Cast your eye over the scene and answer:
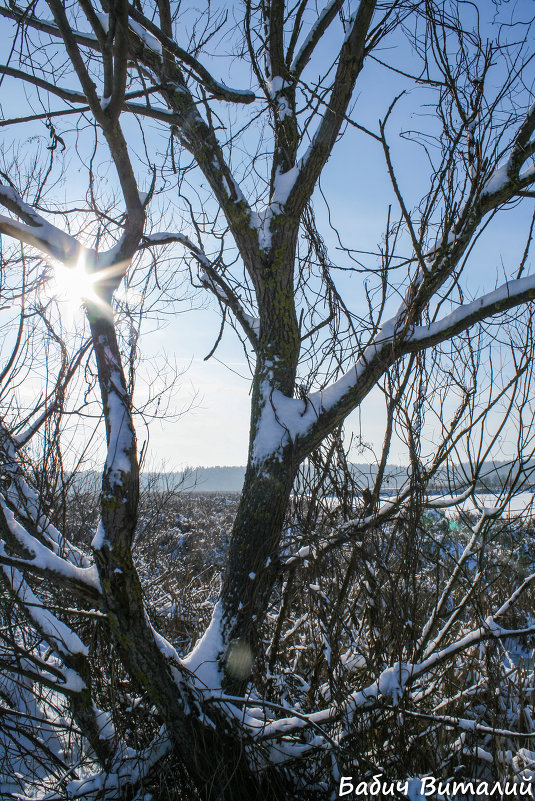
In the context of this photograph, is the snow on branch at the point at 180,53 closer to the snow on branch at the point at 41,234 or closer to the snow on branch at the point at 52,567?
the snow on branch at the point at 41,234

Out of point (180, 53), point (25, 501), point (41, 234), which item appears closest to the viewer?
point (41, 234)

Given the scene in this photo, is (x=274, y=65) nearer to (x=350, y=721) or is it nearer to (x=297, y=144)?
(x=297, y=144)

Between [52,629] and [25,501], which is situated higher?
[25,501]

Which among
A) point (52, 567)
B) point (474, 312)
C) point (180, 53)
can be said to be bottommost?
point (52, 567)

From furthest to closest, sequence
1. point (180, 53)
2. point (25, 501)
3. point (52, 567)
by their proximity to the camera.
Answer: point (25, 501) → point (180, 53) → point (52, 567)

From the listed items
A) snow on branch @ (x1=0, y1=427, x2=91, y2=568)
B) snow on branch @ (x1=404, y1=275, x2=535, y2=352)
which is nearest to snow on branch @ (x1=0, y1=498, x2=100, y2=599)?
snow on branch @ (x1=0, y1=427, x2=91, y2=568)

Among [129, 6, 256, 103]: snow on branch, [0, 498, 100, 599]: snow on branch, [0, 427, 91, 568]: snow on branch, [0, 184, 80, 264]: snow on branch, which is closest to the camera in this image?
[0, 498, 100, 599]: snow on branch

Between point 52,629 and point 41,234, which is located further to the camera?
point 52,629

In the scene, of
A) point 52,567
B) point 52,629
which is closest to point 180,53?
point 52,567

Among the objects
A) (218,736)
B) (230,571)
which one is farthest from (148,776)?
(230,571)

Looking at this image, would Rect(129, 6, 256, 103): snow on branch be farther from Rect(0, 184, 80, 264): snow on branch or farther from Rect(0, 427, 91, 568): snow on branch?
Rect(0, 427, 91, 568): snow on branch

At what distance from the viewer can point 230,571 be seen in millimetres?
1903

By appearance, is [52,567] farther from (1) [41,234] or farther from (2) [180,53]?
(2) [180,53]

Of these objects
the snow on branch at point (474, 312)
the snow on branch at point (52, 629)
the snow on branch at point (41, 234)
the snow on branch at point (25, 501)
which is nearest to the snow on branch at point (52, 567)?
the snow on branch at point (52, 629)
